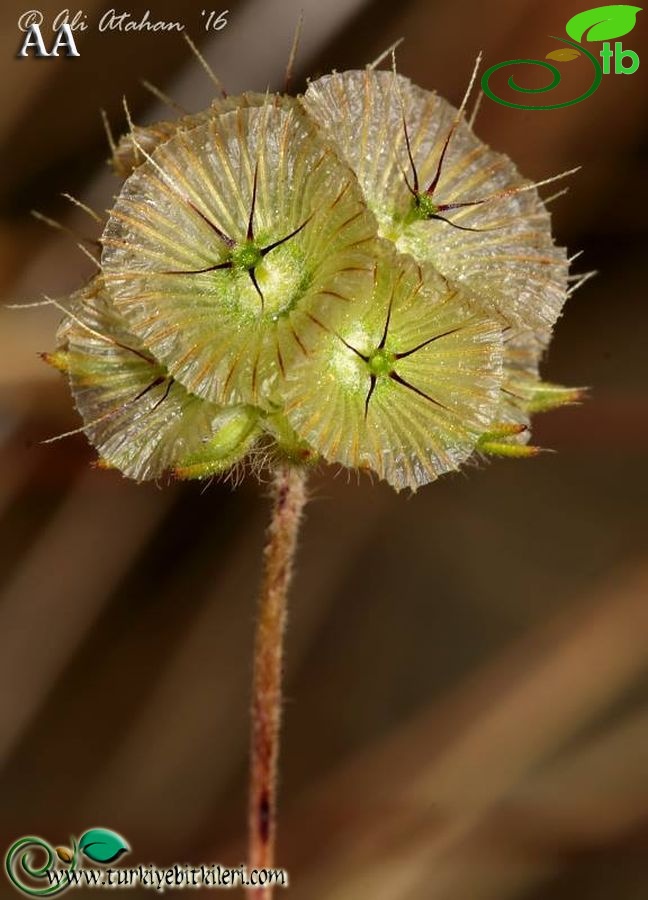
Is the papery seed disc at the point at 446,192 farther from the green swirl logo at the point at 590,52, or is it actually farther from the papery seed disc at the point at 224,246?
the green swirl logo at the point at 590,52

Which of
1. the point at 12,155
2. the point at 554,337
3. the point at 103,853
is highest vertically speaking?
the point at 12,155

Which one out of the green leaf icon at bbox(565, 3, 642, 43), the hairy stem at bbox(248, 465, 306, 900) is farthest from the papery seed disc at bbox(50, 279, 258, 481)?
the green leaf icon at bbox(565, 3, 642, 43)

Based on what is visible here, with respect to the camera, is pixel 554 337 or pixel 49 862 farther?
pixel 554 337


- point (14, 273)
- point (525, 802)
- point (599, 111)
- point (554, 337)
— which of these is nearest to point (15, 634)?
point (14, 273)

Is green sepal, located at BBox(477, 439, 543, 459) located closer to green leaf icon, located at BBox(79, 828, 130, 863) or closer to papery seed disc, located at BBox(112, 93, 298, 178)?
papery seed disc, located at BBox(112, 93, 298, 178)

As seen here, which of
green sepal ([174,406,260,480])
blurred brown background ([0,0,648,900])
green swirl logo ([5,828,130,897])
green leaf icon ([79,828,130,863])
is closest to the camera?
green sepal ([174,406,260,480])

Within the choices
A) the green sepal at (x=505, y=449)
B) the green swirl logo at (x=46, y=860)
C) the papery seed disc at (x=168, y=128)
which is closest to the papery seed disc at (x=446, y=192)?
the papery seed disc at (x=168, y=128)

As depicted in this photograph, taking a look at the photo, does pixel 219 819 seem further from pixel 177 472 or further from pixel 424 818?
pixel 177 472
